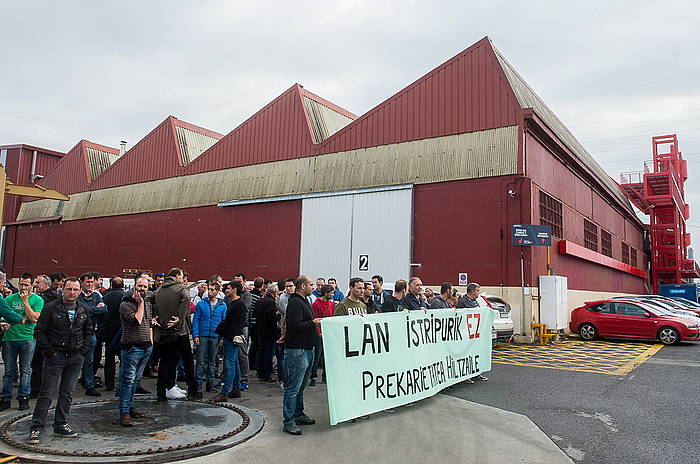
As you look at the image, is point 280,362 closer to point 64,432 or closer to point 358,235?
point 64,432

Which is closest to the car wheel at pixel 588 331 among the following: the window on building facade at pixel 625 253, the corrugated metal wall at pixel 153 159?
the window on building facade at pixel 625 253

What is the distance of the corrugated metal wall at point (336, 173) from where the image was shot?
1847 cm

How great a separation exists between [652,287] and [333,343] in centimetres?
4476

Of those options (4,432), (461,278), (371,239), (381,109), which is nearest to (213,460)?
(4,432)

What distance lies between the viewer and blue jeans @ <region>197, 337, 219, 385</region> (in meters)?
8.38

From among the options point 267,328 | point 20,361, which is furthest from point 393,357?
point 20,361

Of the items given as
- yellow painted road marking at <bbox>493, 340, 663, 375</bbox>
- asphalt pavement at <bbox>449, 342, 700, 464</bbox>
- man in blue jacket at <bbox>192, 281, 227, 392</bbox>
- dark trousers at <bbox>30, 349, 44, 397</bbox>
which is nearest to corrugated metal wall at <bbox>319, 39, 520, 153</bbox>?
yellow painted road marking at <bbox>493, 340, 663, 375</bbox>

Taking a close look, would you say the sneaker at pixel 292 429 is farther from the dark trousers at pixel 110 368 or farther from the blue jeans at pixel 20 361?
the dark trousers at pixel 110 368

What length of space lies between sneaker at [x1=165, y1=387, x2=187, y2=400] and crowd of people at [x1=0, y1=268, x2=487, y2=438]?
21 millimetres

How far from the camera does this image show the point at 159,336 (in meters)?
7.45

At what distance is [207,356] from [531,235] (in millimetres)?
11842

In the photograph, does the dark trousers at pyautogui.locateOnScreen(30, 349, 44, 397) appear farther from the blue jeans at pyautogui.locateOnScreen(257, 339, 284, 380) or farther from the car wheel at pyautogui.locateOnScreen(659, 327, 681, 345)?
the car wheel at pyautogui.locateOnScreen(659, 327, 681, 345)

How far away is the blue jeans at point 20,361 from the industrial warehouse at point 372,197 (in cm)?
1366

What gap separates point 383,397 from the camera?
6.95 m
